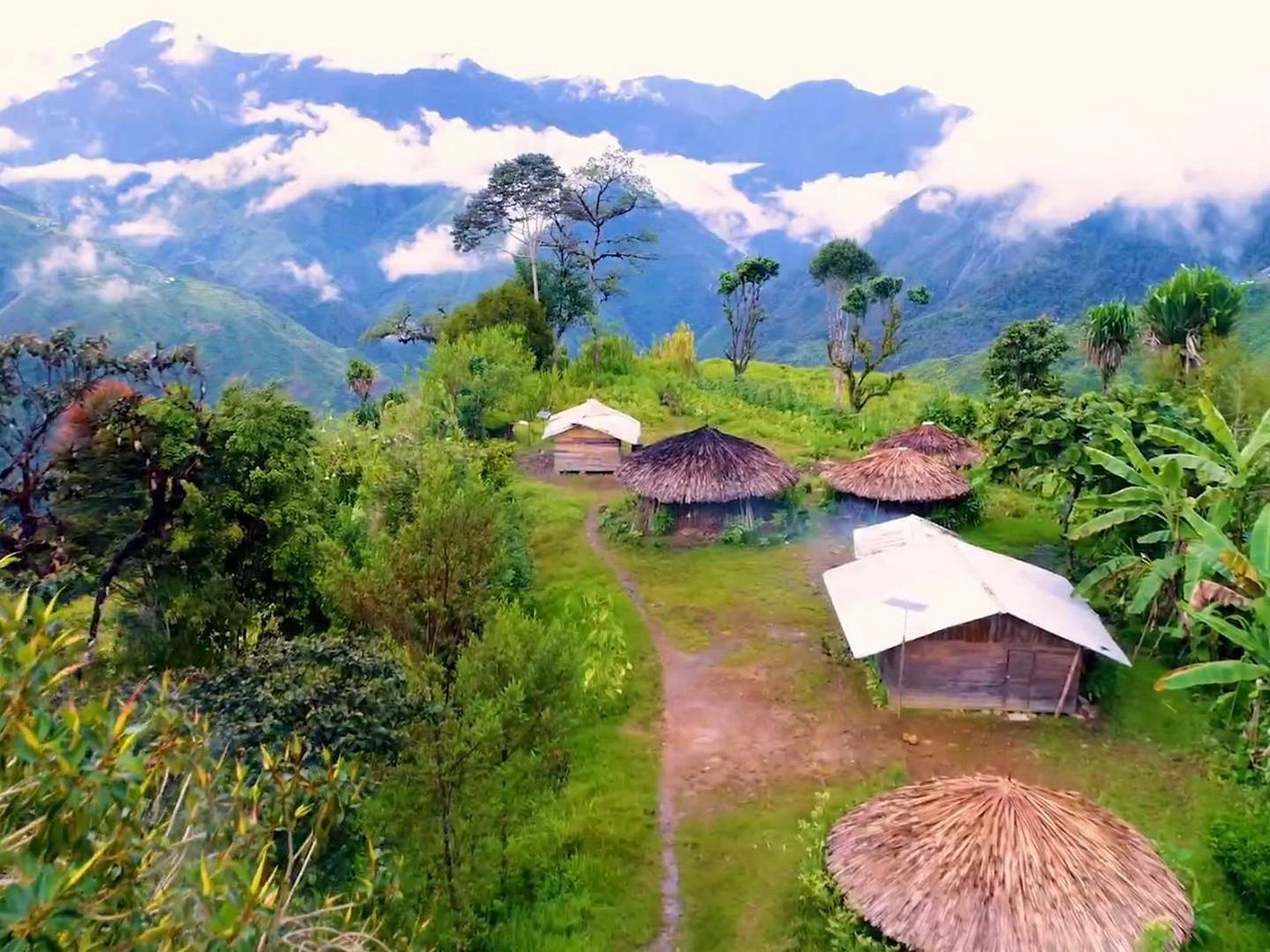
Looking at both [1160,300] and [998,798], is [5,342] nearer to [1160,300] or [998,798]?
[998,798]

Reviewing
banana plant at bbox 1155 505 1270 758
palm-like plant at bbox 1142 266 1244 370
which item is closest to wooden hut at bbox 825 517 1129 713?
banana plant at bbox 1155 505 1270 758

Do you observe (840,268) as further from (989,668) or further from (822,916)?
(822,916)

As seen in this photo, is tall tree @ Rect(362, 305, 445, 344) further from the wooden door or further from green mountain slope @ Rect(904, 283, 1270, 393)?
the wooden door

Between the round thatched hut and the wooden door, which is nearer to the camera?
the wooden door

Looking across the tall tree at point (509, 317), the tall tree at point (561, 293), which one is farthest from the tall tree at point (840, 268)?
the tall tree at point (509, 317)

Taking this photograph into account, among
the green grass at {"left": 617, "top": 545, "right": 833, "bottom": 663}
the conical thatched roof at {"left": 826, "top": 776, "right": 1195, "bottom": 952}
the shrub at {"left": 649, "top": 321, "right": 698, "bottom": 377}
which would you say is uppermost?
the conical thatched roof at {"left": 826, "top": 776, "right": 1195, "bottom": 952}

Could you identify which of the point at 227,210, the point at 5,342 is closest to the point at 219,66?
the point at 227,210

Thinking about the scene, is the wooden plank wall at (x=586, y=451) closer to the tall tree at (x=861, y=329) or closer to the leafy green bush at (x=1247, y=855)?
the tall tree at (x=861, y=329)
